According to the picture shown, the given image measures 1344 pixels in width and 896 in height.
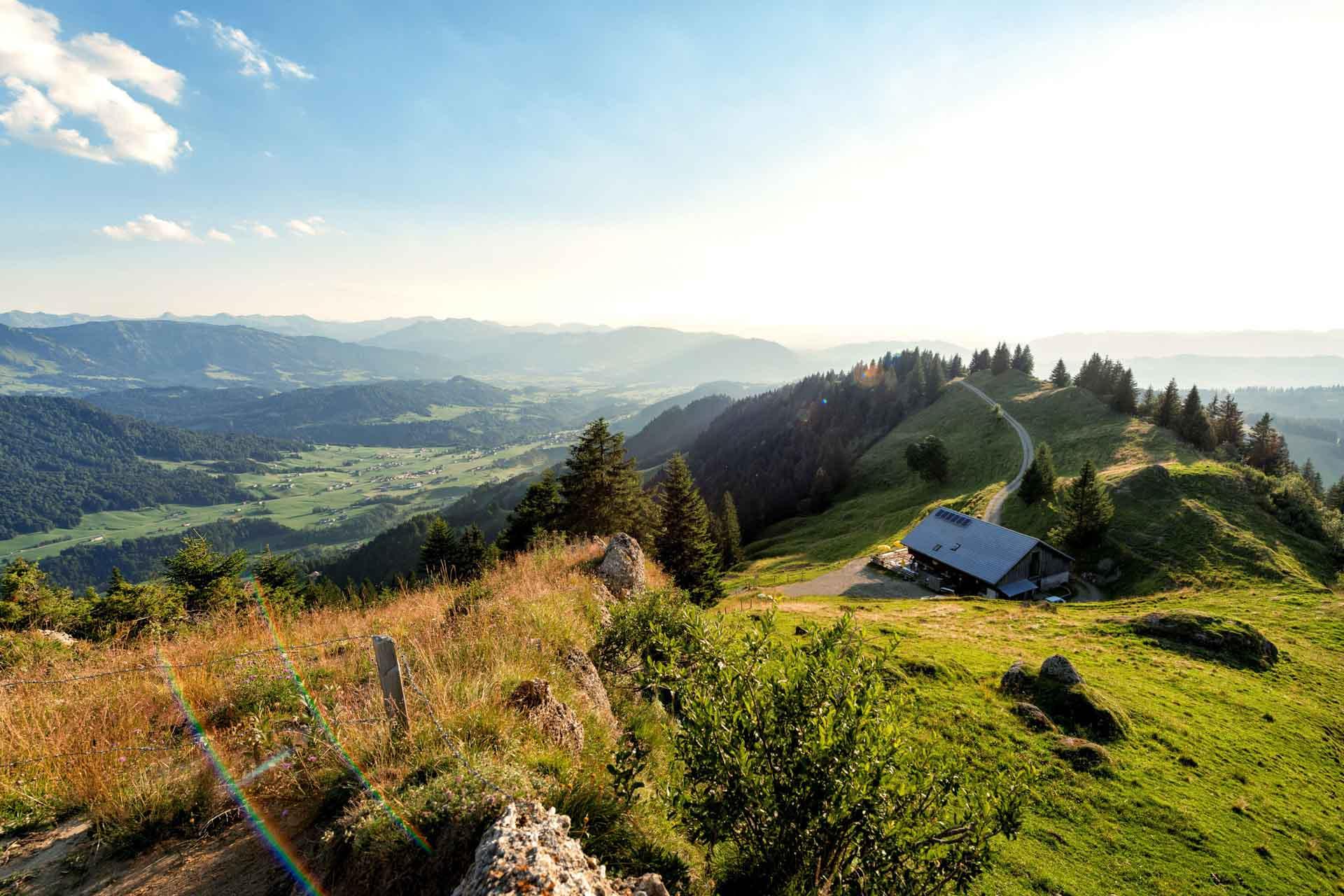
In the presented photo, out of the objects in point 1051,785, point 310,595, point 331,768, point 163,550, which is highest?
point 331,768

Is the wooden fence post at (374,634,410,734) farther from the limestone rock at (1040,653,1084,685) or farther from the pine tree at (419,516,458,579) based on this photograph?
the pine tree at (419,516,458,579)

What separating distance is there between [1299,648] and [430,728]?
124 feet

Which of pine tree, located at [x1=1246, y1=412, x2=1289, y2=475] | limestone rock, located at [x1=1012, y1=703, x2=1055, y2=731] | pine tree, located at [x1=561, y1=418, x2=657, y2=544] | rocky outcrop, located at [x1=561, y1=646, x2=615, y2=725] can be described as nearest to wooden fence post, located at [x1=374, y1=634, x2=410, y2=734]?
rocky outcrop, located at [x1=561, y1=646, x2=615, y2=725]

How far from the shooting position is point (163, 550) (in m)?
172

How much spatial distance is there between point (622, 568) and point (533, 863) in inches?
444

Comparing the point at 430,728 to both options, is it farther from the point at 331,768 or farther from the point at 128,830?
the point at 128,830

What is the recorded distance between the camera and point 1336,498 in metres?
55.9

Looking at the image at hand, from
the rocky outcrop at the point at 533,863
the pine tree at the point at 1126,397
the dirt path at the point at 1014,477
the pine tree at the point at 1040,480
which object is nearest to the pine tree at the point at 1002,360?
the dirt path at the point at 1014,477

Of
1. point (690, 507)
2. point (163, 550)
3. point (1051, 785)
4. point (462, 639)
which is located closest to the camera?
point (462, 639)

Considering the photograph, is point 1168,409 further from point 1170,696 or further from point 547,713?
point 547,713

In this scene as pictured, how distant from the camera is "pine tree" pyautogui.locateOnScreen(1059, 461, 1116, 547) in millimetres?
44500

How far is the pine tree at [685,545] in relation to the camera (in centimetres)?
2848

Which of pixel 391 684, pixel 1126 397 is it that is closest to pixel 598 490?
pixel 391 684

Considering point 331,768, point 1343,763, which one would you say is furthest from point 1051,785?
point 331,768
